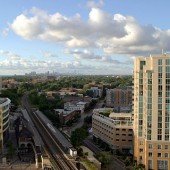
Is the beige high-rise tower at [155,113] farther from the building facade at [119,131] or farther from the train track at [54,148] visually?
the train track at [54,148]

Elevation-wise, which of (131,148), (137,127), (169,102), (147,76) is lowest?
(131,148)

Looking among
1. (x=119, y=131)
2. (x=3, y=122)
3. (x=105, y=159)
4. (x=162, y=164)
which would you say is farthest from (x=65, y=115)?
(x=162, y=164)

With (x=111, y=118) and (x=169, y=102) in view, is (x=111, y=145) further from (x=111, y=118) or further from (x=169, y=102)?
(x=169, y=102)

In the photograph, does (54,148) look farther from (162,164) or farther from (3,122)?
(162,164)

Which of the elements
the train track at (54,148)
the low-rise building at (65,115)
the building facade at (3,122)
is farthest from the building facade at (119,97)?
the building facade at (3,122)

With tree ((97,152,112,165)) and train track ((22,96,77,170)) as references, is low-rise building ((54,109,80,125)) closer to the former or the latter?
train track ((22,96,77,170))

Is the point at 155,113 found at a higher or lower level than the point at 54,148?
higher

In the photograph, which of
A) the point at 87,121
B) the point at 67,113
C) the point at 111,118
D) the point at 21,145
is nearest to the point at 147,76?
the point at 111,118

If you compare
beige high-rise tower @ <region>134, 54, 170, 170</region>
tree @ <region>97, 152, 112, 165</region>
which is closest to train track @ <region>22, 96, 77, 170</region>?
tree @ <region>97, 152, 112, 165</region>
